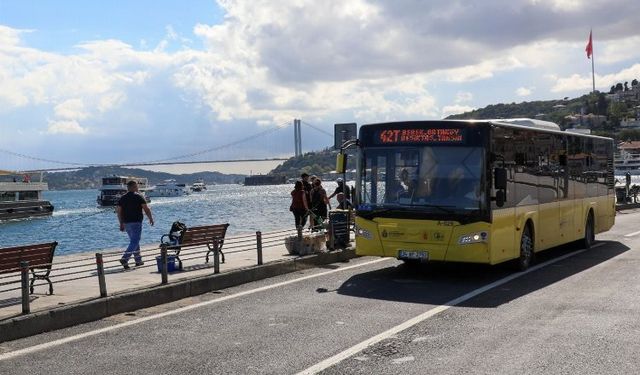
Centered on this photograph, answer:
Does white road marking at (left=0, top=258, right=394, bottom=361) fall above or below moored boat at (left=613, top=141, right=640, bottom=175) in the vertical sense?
below

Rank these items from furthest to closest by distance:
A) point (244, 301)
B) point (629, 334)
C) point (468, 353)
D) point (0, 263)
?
point (244, 301)
point (0, 263)
point (629, 334)
point (468, 353)

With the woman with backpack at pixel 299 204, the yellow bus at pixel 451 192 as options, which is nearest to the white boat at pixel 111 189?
the woman with backpack at pixel 299 204

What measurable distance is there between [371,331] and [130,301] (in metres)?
3.65

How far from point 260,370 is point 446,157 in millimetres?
6789

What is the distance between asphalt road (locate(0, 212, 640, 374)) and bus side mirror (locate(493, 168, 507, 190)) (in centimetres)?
157

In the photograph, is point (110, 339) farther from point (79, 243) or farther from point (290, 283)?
point (79, 243)

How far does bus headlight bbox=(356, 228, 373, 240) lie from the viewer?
13.2m

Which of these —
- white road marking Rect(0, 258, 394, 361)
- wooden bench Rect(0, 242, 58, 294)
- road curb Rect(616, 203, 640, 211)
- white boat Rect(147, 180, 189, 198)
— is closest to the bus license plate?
white road marking Rect(0, 258, 394, 361)

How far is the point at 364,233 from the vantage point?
43.6 feet

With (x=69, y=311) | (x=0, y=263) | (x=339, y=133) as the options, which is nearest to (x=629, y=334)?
(x=69, y=311)

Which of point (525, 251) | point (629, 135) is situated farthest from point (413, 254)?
point (629, 135)

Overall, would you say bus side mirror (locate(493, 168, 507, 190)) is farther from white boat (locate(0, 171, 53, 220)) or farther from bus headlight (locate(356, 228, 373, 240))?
white boat (locate(0, 171, 53, 220))

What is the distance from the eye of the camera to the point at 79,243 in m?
48.2

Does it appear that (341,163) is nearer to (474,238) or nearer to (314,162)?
(474,238)
